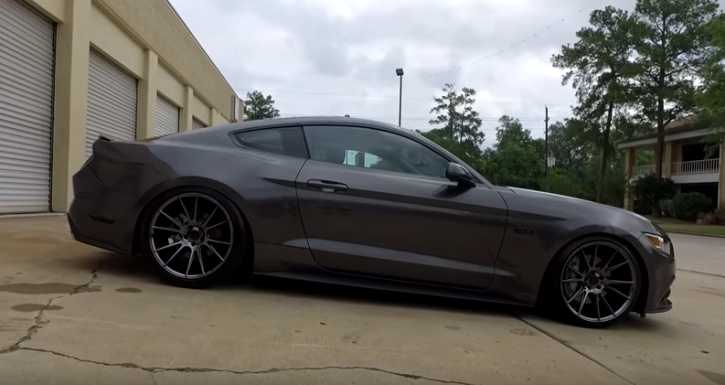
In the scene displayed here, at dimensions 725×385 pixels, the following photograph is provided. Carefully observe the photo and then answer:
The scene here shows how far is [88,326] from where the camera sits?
10.4 ft

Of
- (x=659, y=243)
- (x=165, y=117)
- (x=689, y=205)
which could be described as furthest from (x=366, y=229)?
(x=689, y=205)

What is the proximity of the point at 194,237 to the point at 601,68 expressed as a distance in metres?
41.9

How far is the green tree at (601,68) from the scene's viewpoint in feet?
128

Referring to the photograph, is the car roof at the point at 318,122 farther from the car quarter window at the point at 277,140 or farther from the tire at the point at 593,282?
the tire at the point at 593,282

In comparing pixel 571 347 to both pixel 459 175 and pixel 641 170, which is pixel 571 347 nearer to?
pixel 459 175

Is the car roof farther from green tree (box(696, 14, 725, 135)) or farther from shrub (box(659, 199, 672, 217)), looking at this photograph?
shrub (box(659, 199, 672, 217))

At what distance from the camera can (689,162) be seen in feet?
125

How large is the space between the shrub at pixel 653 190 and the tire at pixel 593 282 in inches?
1471

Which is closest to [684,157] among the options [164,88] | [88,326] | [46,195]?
[164,88]

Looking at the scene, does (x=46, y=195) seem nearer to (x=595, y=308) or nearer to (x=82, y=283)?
(x=82, y=283)

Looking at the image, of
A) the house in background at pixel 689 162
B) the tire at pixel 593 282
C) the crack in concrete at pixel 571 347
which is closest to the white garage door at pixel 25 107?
the crack in concrete at pixel 571 347

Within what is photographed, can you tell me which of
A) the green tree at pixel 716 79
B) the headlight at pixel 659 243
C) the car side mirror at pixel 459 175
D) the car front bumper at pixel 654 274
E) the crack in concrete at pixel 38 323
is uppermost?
the green tree at pixel 716 79

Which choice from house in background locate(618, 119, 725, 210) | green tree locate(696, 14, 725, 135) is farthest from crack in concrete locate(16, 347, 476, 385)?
house in background locate(618, 119, 725, 210)

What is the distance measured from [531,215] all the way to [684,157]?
42.1m
